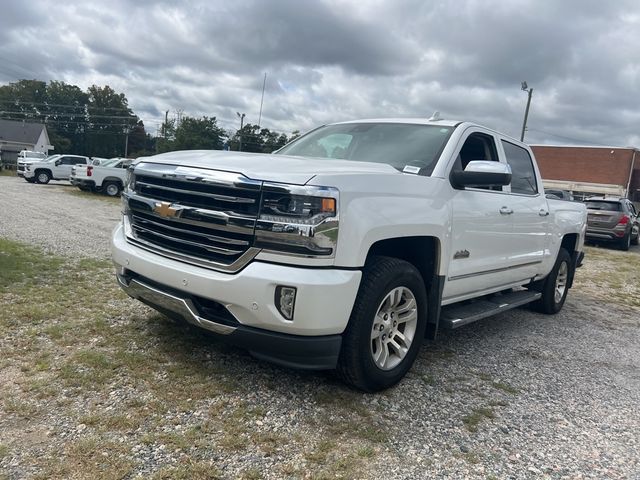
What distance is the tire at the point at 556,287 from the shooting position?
6.21m

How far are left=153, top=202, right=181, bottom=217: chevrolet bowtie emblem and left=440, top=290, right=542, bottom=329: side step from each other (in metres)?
2.17

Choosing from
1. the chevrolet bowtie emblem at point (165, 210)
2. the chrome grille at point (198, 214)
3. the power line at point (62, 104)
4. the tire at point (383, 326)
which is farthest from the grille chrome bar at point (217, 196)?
the power line at point (62, 104)

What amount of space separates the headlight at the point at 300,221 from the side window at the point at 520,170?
111 inches

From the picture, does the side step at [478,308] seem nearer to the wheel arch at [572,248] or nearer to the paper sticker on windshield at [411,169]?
the paper sticker on windshield at [411,169]

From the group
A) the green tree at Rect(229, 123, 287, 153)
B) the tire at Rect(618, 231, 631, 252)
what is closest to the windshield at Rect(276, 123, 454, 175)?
the tire at Rect(618, 231, 631, 252)

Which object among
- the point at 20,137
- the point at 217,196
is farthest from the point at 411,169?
the point at 20,137

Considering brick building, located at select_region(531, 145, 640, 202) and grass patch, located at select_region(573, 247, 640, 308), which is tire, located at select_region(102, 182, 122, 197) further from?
brick building, located at select_region(531, 145, 640, 202)

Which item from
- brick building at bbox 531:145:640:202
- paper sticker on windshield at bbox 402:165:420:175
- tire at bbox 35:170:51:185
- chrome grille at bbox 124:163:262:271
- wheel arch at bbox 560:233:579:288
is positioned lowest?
tire at bbox 35:170:51:185

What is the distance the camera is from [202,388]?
10.5 ft

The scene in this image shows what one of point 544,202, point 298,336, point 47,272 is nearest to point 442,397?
point 298,336

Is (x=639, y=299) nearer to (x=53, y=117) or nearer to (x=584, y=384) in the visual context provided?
(x=584, y=384)

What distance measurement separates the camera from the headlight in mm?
2822

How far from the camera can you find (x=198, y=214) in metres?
3.09

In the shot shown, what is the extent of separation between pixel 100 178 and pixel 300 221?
19228 millimetres
